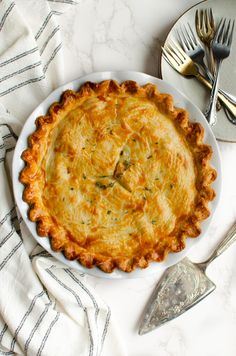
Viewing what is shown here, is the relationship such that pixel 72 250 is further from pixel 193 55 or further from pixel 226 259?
pixel 193 55

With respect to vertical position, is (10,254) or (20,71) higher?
(20,71)

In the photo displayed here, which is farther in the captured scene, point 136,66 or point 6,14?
point 136,66

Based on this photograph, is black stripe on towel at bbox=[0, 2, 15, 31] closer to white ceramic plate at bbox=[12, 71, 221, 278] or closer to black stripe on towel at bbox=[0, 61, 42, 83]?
black stripe on towel at bbox=[0, 61, 42, 83]

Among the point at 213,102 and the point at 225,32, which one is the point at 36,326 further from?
the point at 225,32

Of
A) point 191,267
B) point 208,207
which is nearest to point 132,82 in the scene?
point 208,207

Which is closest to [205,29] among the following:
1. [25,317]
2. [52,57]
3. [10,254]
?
[52,57]


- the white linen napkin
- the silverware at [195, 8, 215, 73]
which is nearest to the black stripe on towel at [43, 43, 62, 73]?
the white linen napkin
